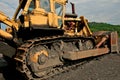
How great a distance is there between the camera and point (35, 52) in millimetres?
8977

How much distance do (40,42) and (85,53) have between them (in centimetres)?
263

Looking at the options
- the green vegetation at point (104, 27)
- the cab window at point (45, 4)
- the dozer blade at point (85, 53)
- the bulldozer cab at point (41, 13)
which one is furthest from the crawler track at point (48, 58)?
the green vegetation at point (104, 27)

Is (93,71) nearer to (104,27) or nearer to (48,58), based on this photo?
(48,58)

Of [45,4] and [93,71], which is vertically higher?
[45,4]

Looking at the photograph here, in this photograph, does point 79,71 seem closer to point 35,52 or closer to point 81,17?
point 35,52

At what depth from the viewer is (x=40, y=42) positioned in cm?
912

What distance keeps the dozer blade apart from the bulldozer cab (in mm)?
1263

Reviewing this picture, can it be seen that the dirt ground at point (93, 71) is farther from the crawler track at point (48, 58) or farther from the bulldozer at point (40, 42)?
the bulldozer at point (40, 42)

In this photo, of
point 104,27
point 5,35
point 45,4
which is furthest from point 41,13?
point 104,27

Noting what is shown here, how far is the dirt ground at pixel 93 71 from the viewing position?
8945 millimetres

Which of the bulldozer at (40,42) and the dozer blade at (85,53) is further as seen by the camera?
the dozer blade at (85,53)

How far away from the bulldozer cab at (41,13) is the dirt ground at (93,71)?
6.54ft

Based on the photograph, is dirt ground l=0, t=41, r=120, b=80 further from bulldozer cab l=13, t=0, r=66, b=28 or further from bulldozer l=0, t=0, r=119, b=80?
bulldozer cab l=13, t=0, r=66, b=28

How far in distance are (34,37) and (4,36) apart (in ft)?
3.65
